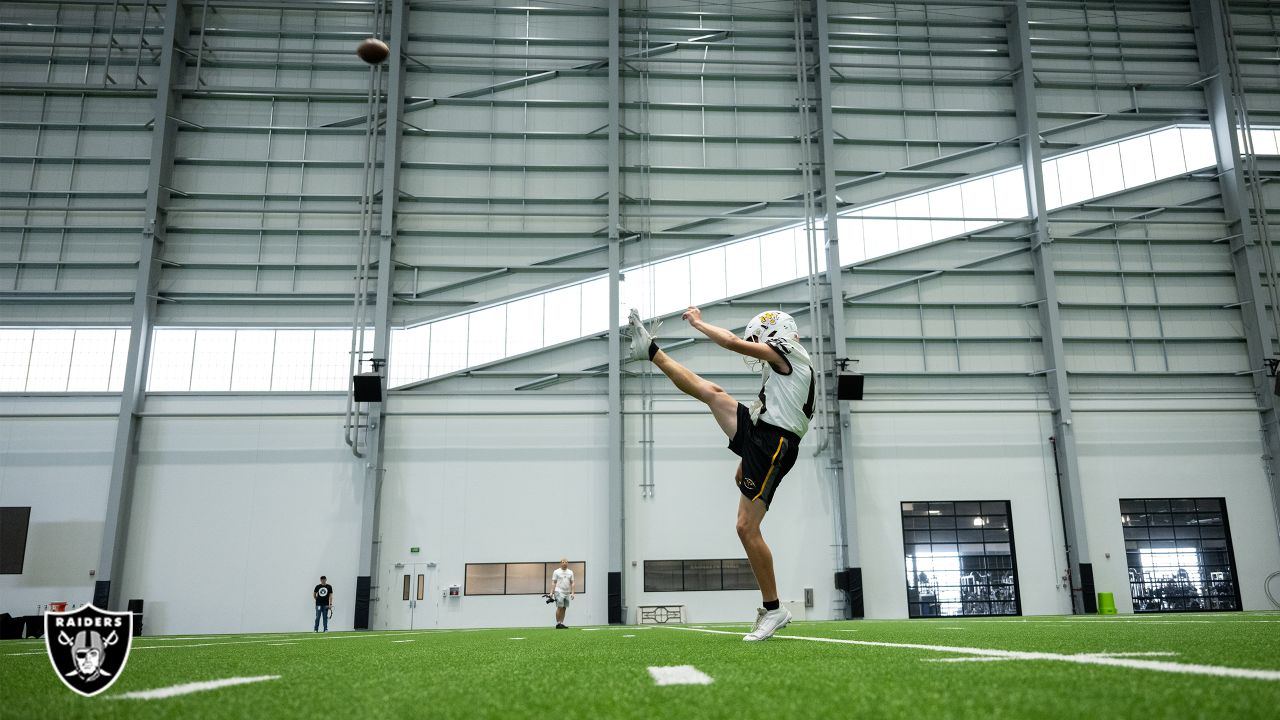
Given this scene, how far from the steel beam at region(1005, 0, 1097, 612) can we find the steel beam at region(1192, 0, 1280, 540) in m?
4.36

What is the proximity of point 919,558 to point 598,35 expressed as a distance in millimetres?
13755

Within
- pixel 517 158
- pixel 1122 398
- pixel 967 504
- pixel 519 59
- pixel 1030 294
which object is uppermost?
pixel 519 59

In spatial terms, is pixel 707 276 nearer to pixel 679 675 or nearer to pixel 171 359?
pixel 171 359

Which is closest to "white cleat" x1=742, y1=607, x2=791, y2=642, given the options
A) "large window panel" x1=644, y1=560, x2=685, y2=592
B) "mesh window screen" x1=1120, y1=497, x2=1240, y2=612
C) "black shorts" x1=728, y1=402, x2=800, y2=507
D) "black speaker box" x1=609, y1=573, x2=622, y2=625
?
"black shorts" x1=728, y1=402, x2=800, y2=507

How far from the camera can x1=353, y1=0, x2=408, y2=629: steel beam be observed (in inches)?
625

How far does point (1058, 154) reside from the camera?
18688mm

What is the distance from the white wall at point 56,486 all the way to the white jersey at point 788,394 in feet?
53.8

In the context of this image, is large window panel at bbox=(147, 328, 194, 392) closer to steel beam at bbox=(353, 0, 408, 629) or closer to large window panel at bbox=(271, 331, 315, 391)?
large window panel at bbox=(271, 331, 315, 391)

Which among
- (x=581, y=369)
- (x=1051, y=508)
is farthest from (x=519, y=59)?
(x=1051, y=508)

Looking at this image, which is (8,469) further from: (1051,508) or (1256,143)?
(1256,143)

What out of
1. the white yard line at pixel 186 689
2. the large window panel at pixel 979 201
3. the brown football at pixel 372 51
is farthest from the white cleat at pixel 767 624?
the large window panel at pixel 979 201

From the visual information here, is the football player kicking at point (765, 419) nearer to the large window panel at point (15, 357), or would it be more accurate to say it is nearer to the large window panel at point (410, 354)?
the large window panel at point (410, 354)

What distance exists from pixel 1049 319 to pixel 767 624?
51.9 feet

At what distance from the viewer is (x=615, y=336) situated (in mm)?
17125
